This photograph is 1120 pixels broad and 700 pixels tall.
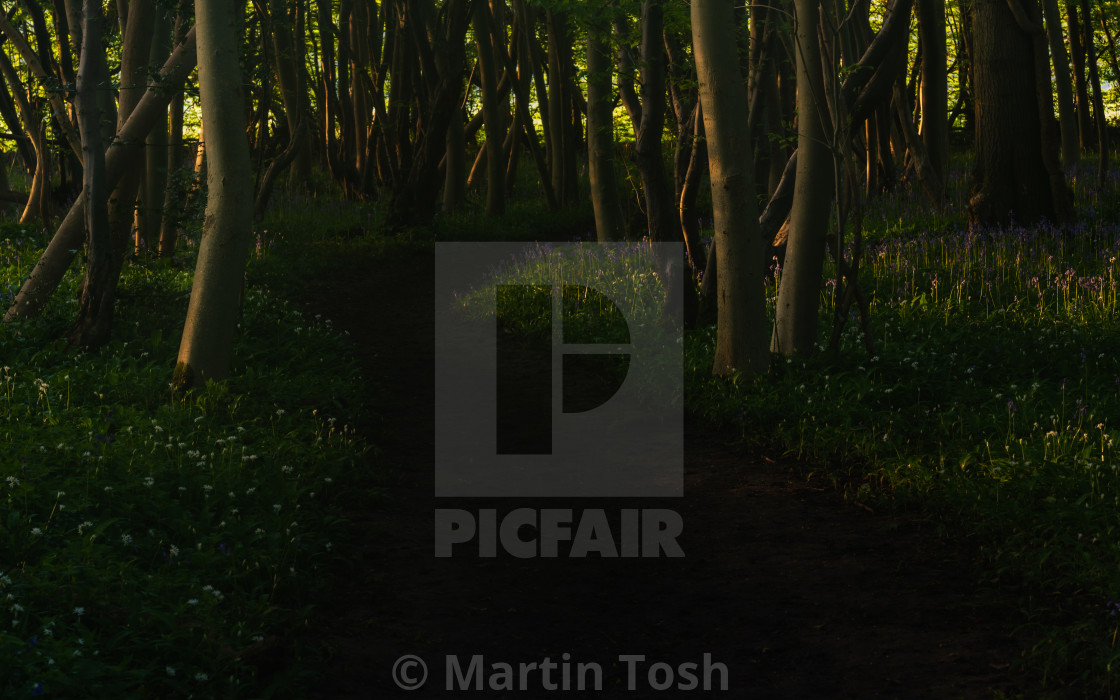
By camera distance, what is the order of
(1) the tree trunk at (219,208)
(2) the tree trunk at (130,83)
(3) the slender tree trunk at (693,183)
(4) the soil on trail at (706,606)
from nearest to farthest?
→ (4) the soil on trail at (706,606) < (1) the tree trunk at (219,208) < (2) the tree trunk at (130,83) < (3) the slender tree trunk at (693,183)

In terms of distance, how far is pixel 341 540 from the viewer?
5270mm

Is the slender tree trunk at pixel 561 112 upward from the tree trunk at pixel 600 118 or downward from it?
upward

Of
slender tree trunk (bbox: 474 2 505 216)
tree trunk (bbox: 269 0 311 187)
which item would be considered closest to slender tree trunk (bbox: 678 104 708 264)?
tree trunk (bbox: 269 0 311 187)

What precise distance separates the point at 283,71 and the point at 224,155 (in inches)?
422

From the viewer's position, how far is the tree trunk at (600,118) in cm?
1154

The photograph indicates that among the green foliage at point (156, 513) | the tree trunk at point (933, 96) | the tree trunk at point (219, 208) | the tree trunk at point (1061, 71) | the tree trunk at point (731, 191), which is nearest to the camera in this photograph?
the green foliage at point (156, 513)

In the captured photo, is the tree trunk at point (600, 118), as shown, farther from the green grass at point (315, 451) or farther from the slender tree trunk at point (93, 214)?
the slender tree trunk at point (93, 214)

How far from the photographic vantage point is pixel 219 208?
283 inches

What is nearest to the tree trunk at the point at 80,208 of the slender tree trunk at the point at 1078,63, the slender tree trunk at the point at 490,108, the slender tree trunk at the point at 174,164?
the slender tree trunk at the point at 174,164

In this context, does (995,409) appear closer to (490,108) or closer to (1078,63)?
(490,108)
